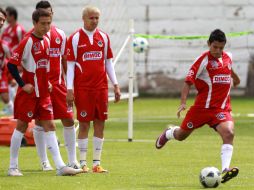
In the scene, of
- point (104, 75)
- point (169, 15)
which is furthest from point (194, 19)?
point (104, 75)

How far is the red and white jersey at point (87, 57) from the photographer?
39.8 ft

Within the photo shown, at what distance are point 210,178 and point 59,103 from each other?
8.52ft

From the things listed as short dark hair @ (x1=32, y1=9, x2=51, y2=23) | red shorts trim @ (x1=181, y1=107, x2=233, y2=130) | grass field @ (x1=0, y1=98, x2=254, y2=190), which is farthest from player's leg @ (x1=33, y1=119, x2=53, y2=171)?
red shorts trim @ (x1=181, y1=107, x2=233, y2=130)

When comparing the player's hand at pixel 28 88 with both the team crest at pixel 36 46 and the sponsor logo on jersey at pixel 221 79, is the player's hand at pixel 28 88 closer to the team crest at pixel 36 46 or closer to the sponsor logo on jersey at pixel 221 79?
the team crest at pixel 36 46

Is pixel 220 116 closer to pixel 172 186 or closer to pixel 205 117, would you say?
pixel 205 117

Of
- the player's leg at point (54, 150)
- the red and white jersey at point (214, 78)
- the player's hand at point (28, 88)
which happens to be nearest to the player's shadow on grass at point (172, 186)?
the player's leg at point (54, 150)

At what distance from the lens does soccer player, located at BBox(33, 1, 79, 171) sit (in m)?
12.0

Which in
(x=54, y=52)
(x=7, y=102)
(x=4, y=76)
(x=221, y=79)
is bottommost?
(x=7, y=102)

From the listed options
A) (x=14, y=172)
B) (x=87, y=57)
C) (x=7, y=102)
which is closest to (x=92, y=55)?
(x=87, y=57)

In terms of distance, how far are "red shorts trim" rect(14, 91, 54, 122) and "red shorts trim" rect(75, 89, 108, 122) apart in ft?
1.70

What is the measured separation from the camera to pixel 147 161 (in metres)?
13.3

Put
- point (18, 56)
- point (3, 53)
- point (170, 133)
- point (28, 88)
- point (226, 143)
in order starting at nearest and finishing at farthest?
point (226, 143), point (28, 88), point (18, 56), point (170, 133), point (3, 53)

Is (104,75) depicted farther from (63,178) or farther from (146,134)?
(146,134)

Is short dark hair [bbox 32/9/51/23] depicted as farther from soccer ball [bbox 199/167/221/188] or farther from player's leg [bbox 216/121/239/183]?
soccer ball [bbox 199/167/221/188]
